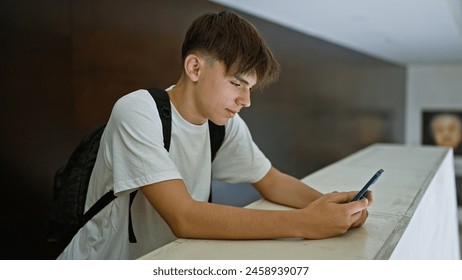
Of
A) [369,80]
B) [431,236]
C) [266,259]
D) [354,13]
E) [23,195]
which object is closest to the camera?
[266,259]

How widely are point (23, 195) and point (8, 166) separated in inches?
3.5

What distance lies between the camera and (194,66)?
0.89 metres

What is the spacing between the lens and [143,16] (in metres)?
1.22

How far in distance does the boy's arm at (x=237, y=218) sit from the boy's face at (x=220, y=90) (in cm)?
19

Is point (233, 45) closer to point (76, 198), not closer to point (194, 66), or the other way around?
point (194, 66)

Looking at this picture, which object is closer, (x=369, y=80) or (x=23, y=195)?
(x=23, y=195)

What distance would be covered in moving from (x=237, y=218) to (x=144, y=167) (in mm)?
183

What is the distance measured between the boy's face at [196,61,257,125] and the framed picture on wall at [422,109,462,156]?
164 cm

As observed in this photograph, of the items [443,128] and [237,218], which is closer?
[237,218]

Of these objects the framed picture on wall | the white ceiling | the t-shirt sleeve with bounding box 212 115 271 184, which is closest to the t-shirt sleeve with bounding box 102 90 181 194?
the t-shirt sleeve with bounding box 212 115 271 184

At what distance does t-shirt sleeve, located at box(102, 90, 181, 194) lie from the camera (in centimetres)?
76

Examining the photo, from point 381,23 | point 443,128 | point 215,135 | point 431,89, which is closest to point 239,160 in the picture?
point 215,135
